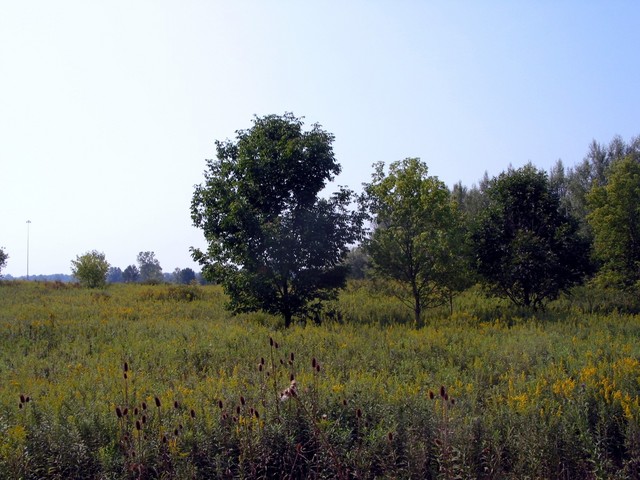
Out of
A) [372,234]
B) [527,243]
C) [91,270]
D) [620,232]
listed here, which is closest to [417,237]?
[372,234]

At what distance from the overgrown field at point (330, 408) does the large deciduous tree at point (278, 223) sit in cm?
529

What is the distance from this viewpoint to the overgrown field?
6.12 meters

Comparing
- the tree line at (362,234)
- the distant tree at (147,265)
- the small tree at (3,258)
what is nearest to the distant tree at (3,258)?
the small tree at (3,258)

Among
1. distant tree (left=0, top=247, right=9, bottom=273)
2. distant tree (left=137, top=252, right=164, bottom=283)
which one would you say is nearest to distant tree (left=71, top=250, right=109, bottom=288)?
distant tree (left=0, top=247, right=9, bottom=273)

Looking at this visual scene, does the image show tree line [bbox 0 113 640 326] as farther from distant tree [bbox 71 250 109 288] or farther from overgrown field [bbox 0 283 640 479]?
distant tree [bbox 71 250 109 288]

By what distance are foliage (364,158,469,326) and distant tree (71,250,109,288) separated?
29.5 meters

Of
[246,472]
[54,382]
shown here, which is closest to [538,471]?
[246,472]

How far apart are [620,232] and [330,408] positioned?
64.1ft

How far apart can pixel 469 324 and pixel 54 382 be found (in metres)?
12.0

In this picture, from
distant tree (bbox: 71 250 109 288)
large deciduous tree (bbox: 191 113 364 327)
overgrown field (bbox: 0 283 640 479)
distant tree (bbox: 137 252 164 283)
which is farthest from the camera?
distant tree (bbox: 137 252 164 283)

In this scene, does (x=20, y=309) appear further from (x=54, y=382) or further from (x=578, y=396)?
(x=578, y=396)

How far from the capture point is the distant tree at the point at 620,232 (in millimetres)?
22109

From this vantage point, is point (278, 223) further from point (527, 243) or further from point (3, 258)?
point (3, 258)

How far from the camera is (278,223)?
1889cm
